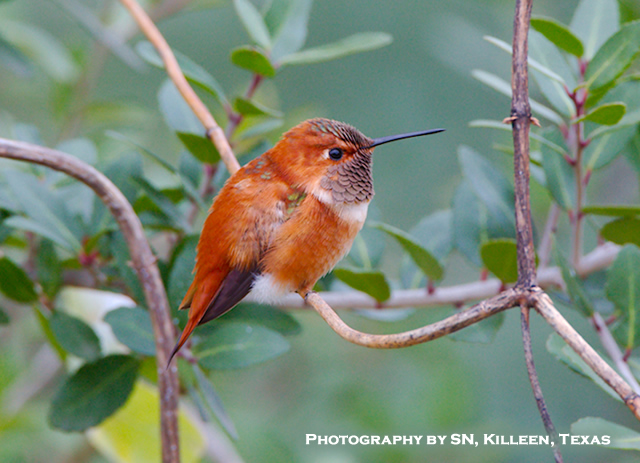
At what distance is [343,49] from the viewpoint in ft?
4.70

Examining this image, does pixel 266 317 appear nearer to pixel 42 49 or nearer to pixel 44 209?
pixel 44 209

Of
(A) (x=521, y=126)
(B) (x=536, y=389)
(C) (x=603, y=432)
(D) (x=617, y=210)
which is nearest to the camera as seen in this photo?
(B) (x=536, y=389)

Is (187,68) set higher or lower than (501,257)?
higher

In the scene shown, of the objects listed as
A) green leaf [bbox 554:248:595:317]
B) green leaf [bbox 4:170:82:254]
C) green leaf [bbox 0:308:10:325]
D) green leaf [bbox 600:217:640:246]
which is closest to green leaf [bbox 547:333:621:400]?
green leaf [bbox 554:248:595:317]

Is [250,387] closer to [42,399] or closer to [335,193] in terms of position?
[42,399]

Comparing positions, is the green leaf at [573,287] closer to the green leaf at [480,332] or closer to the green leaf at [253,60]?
the green leaf at [480,332]

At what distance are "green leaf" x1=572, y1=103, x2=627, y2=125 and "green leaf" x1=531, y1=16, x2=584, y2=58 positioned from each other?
6.2 inches

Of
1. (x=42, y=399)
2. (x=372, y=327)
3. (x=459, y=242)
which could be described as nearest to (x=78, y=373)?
(x=459, y=242)

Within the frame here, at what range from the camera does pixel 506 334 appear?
9.91 feet

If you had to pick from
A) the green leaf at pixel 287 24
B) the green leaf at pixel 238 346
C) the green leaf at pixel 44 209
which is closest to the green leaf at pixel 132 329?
the green leaf at pixel 238 346

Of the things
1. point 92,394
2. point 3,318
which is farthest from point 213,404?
point 3,318

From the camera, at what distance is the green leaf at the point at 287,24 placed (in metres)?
1.56

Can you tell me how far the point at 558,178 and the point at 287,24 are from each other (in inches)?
29.9

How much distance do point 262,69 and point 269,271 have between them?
0.51m
